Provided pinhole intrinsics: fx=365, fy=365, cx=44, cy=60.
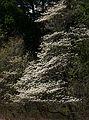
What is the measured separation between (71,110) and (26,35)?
56.4ft

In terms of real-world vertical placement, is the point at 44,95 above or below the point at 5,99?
above

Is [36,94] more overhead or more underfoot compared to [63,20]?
more underfoot

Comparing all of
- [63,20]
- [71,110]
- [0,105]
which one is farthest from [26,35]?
[71,110]

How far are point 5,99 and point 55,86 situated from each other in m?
6.90

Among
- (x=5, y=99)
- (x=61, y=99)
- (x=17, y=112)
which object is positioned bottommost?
(x=17, y=112)

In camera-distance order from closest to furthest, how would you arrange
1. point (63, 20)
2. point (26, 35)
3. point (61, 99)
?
1. point (61, 99)
2. point (63, 20)
3. point (26, 35)

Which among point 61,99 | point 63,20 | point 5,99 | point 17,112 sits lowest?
point 17,112

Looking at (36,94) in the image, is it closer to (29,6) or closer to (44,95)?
(44,95)

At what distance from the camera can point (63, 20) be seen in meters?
19.4

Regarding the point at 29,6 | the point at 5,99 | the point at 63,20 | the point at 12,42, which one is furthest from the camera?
the point at 29,6

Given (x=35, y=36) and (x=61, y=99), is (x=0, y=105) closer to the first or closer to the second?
(x=61, y=99)

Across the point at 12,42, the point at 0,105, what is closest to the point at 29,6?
the point at 12,42

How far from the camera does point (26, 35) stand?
112 feet

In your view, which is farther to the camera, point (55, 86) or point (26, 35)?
point (26, 35)
